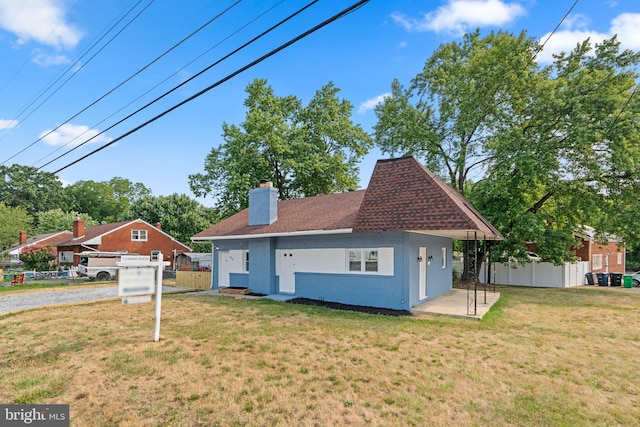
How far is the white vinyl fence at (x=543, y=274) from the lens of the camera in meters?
19.6

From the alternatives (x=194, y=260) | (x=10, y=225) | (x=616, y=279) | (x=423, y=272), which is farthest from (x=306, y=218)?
(x=10, y=225)

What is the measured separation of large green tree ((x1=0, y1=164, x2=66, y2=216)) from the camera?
6134 cm

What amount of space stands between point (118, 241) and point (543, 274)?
33.5 m

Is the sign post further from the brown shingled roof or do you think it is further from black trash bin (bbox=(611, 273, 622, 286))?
black trash bin (bbox=(611, 273, 622, 286))

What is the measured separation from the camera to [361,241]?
1189cm

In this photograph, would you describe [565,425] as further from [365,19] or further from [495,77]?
[495,77]

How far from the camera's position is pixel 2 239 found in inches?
1681

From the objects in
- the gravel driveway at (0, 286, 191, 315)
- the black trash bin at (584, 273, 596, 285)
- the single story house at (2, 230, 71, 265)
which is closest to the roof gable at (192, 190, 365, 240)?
the gravel driveway at (0, 286, 191, 315)

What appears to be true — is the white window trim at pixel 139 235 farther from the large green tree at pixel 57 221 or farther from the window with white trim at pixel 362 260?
the large green tree at pixel 57 221

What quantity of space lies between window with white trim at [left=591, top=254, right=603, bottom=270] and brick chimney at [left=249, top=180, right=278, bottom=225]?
929 inches

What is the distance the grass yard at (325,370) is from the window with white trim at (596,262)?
17473mm

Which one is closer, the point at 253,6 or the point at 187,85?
the point at 253,6

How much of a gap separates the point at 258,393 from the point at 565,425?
4.06 m

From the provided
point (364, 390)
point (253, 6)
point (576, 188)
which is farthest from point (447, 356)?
point (576, 188)
